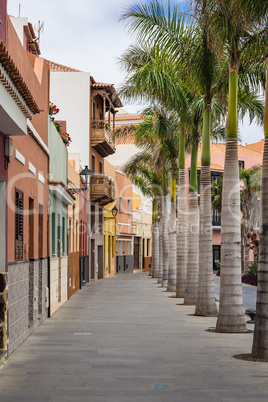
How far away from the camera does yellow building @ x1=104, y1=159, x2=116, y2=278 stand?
183 ft

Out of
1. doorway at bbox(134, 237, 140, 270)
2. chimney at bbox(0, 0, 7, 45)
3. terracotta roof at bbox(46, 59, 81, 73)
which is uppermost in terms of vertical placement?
terracotta roof at bbox(46, 59, 81, 73)

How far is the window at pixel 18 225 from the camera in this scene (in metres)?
13.6

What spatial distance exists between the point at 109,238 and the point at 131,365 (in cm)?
4745

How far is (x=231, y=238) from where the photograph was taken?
15.7 meters

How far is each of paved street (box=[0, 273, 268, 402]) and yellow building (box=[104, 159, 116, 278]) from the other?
3649cm

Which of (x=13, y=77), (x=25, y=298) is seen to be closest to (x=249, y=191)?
(x=25, y=298)

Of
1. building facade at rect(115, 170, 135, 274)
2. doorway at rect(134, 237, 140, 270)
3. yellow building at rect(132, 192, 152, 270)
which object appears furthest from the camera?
doorway at rect(134, 237, 140, 270)

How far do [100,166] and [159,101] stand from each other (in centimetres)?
2865

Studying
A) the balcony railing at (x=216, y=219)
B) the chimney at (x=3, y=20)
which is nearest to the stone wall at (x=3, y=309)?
the chimney at (x=3, y=20)

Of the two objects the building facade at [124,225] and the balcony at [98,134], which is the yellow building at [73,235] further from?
the building facade at [124,225]

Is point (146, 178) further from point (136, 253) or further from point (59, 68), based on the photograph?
point (136, 253)

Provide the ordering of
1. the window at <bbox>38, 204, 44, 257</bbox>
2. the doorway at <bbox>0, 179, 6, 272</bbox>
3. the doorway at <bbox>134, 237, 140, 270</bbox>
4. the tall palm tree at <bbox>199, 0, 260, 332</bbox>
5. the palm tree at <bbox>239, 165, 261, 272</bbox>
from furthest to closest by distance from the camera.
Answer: the doorway at <bbox>134, 237, 140, 270</bbox> < the palm tree at <bbox>239, 165, 261, 272</bbox> < the window at <bbox>38, 204, 44, 257</bbox> < the tall palm tree at <bbox>199, 0, 260, 332</bbox> < the doorway at <bbox>0, 179, 6, 272</bbox>

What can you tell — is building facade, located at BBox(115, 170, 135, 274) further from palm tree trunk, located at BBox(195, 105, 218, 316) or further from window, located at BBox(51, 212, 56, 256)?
palm tree trunk, located at BBox(195, 105, 218, 316)

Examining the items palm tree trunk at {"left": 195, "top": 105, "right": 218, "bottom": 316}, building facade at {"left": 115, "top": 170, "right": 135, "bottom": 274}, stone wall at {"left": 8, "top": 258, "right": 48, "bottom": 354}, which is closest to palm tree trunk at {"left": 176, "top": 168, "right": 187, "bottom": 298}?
palm tree trunk at {"left": 195, "top": 105, "right": 218, "bottom": 316}
